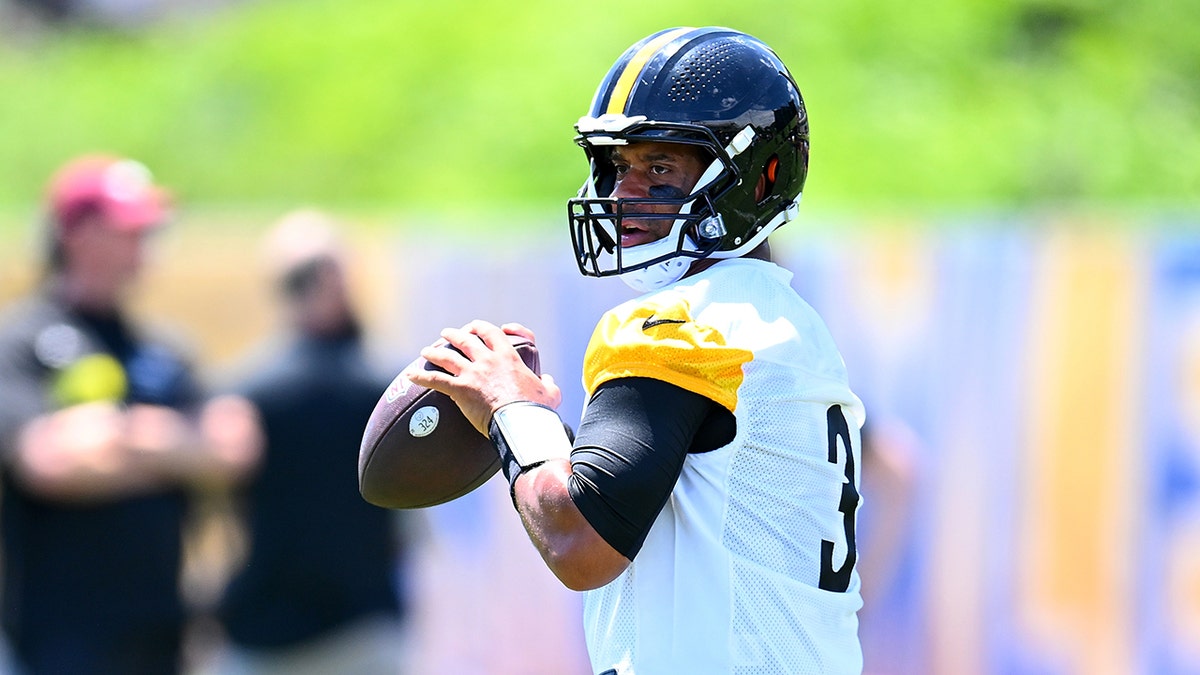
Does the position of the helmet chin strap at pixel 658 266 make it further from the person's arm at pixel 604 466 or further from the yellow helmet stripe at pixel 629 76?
the person's arm at pixel 604 466

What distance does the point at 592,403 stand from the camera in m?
2.36

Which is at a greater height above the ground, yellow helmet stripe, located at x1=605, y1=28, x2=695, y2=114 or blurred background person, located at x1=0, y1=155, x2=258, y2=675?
yellow helmet stripe, located at x1=605, y1=28, x2=695, y2=114

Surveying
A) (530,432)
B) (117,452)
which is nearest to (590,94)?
(117,452)

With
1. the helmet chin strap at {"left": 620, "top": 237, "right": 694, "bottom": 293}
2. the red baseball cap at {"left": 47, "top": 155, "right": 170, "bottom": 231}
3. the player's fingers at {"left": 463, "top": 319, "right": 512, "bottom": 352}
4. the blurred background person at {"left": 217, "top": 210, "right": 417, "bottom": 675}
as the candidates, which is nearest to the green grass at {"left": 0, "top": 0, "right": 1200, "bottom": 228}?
the blurred background person at {"left": 217, "top": 210, "right": 417, "bottom": 675}

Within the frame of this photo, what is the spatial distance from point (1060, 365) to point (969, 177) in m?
3.18

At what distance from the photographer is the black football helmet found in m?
2.56

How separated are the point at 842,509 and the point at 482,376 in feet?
2.04

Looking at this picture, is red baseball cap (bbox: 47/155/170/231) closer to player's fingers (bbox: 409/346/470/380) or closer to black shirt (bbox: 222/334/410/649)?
black shirt (bbox: 222/334/410/649)

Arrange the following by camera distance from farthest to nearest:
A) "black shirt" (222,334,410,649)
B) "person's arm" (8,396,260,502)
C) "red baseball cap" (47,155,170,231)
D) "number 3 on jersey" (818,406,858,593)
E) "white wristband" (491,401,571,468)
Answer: "black shirt" (222,334,410,649)
"red baseball cap" (47,155,170,231)
"person's arm" (8,396,260,502)
"number 3 on jersey" (818,406,858,593)
"white wristband" (491,401,571,468)

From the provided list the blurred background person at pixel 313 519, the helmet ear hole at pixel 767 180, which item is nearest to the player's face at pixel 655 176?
the helmet ear hole at pixel 767 180

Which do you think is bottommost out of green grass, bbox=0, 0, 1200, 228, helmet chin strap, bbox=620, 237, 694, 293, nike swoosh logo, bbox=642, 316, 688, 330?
green grass, bbox=0, 0, 1200, 228

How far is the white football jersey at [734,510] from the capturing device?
2.35 meters

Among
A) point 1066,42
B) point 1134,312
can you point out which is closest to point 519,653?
point 1134,312

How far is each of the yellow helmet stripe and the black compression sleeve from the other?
52cm
